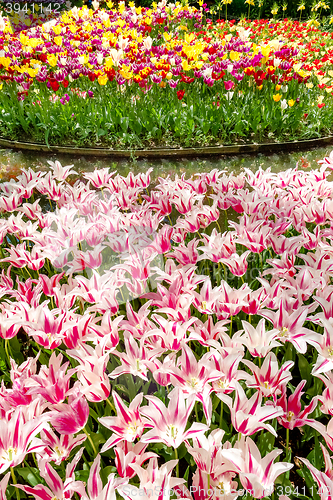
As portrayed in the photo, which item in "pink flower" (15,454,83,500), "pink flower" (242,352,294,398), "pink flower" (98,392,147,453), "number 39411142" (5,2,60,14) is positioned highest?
"number 39411142" (5,2,60,14)

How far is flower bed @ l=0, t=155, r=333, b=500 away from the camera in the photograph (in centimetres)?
114

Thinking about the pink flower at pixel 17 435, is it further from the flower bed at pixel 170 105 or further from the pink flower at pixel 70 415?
the flower bed at pixel 170 105

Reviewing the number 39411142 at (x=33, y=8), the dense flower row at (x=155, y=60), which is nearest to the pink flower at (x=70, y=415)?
the dense flower row at (x=155, y=60)

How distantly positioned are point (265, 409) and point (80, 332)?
2.30ft

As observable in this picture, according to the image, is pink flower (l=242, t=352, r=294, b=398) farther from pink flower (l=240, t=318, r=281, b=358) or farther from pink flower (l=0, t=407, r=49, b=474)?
pink flower (l=0, t=407, r=49, b=474)

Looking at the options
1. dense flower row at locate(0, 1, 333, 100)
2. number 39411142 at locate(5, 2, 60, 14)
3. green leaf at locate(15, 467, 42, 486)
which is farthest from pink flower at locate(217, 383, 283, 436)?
number 39411142 at locate(5, 2, 60, 14)

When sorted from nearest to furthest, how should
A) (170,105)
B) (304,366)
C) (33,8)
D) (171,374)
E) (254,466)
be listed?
(254,466), (171,374), (304,366), (170,105), (33,8)

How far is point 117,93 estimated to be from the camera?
5977 millimetres

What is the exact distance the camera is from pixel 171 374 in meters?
1.29

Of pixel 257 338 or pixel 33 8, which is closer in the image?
pixel 257 338

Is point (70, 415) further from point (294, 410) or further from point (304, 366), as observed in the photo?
point (304, 366)

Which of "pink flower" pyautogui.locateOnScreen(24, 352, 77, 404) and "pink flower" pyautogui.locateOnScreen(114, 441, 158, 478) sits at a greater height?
"pink flower" pyautogui.locateOnScreen(24, 352, 77, 404)

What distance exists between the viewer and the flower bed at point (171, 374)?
1.14 m

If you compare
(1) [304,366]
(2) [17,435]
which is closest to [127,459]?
(2) [17,435]
